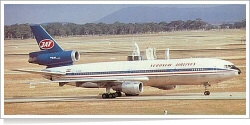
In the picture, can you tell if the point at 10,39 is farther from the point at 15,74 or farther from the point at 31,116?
the point at 31,116

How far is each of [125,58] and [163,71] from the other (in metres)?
1.86

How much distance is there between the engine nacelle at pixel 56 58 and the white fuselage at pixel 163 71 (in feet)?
0.76

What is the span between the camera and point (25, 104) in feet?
101

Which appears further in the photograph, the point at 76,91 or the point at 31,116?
the point at 76,91

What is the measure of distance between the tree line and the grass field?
0.23 metres

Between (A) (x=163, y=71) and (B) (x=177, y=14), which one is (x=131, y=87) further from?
(B) (x=177, y=14)

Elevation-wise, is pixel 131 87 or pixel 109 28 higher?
pixel 109 28

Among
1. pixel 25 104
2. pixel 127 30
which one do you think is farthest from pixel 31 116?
pixel 127 30

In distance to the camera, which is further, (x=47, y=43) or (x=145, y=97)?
(x=47, y=43)

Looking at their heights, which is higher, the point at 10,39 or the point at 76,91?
the point at 10,39

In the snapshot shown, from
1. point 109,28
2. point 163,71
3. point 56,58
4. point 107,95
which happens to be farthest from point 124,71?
point 56,58

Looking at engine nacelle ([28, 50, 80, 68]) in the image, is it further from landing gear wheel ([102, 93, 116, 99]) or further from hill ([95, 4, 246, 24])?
hill ([95, 4, 246, 24])

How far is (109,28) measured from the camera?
32.2 m

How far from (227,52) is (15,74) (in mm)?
8653
